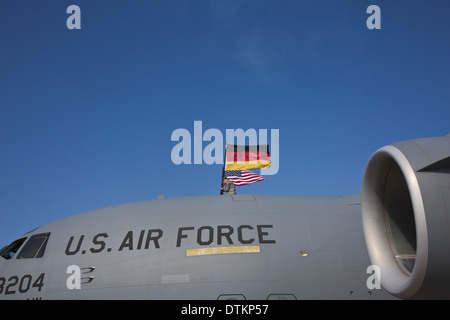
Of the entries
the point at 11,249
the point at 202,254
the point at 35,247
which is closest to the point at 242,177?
the point at 202,254

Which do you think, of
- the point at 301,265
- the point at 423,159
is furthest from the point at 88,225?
the point at 423,159

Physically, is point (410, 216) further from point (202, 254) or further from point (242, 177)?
point (242, 177)

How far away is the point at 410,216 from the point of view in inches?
248

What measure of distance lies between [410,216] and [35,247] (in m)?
8.09

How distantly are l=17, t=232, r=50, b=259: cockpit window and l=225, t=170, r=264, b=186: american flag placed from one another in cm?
668

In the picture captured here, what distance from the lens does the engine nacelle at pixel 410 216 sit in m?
4.79

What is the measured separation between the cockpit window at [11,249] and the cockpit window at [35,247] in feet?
1.09

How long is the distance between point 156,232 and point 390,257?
497 cm

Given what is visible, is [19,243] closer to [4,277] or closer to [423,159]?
[4,277]

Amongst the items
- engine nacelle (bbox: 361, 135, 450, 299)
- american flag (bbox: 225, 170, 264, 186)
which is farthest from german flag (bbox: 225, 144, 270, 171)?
engine nacelle (bbox: 361, 135, 450, 299)

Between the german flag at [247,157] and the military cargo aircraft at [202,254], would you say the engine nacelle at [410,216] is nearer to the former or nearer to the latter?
the military cargo aircraft at [202,254]

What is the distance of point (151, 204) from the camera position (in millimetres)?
10398

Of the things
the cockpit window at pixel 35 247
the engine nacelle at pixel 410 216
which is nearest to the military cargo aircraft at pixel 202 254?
the cockpit window at pixel 35 247

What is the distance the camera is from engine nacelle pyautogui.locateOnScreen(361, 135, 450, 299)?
4.79 m
